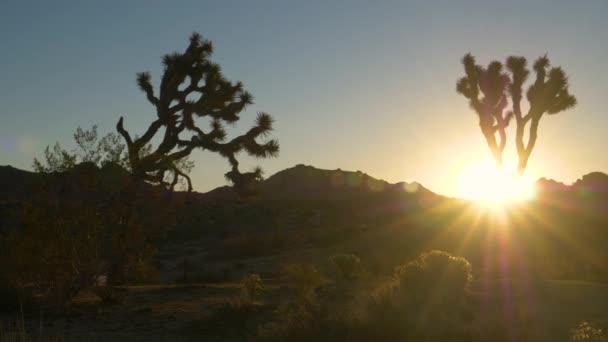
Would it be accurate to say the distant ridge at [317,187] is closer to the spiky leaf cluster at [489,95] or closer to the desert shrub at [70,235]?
the spiky leaf cluster at [489,95]

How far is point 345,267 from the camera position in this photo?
1870cm

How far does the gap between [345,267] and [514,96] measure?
13.4 m

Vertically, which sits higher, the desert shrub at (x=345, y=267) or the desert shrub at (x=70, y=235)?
the desert shrub at (x=70, y=235)

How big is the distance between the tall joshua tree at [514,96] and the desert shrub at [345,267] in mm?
12196

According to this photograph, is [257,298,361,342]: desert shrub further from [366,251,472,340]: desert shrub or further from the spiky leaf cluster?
the spiky leaf cluster

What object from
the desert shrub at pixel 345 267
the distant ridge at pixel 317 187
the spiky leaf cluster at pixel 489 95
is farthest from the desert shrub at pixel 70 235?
the distant ridge at pixel 317 187

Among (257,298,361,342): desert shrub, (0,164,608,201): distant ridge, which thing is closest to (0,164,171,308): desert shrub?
(257,298,361,342): desert shrub

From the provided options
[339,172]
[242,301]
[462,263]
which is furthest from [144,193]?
[339,172]

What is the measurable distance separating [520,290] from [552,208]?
20928 mm

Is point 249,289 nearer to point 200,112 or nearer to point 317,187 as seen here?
point 200,112

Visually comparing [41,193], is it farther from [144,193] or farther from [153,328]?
[153,328]

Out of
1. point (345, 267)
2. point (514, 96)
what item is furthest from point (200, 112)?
point (514, 96)

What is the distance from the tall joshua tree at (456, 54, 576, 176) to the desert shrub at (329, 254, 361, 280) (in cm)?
1220

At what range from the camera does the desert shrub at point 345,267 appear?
1853cm
